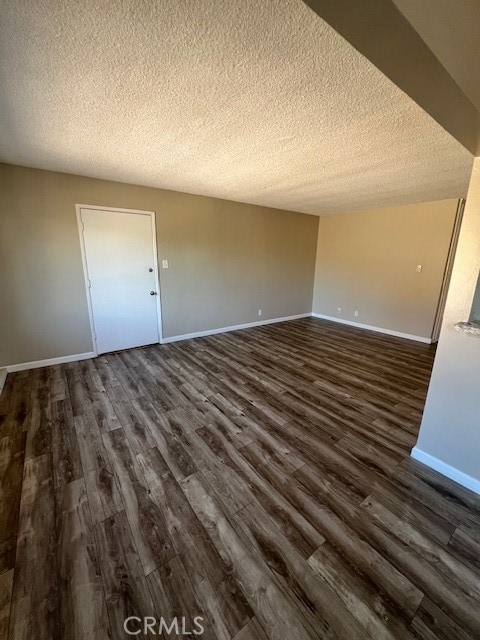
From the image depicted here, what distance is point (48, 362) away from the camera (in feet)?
10.7

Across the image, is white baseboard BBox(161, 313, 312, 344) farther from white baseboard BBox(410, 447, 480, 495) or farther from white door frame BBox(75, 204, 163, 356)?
white baseboard BBox(410, 447, 480, 495)

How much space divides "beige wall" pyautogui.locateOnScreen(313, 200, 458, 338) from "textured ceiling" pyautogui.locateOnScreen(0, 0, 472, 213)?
1779 millimetres

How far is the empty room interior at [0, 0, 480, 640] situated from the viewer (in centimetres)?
102

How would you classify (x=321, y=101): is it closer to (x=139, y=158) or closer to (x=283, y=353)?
(x=139, y=158)

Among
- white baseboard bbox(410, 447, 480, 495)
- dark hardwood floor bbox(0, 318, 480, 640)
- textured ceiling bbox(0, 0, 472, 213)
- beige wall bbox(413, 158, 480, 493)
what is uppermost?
textured ceiling bbox(0, 0, 472, 213)

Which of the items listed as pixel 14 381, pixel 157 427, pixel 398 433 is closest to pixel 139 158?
pixel 157 427

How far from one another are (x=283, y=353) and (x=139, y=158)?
3.13m

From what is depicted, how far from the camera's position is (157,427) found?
214 centimetres

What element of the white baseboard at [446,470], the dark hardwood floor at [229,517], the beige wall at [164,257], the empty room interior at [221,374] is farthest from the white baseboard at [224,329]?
the white baseboard at [446,470]

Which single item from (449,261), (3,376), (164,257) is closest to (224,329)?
(164,257)

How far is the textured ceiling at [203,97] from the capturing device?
99 centimetres

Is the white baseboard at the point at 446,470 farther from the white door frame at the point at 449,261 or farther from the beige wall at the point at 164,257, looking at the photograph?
the beige wall at the point at 164,257

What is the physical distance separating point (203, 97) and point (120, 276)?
2.74 metres

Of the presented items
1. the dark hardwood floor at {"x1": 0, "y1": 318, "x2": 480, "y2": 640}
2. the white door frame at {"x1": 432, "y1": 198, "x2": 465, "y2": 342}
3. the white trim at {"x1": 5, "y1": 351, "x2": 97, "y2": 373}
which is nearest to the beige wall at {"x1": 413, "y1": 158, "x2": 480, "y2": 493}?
the dark hardwood floor at {"x1": 0, "y1": 318, "x2": 480, "y2": 640}
